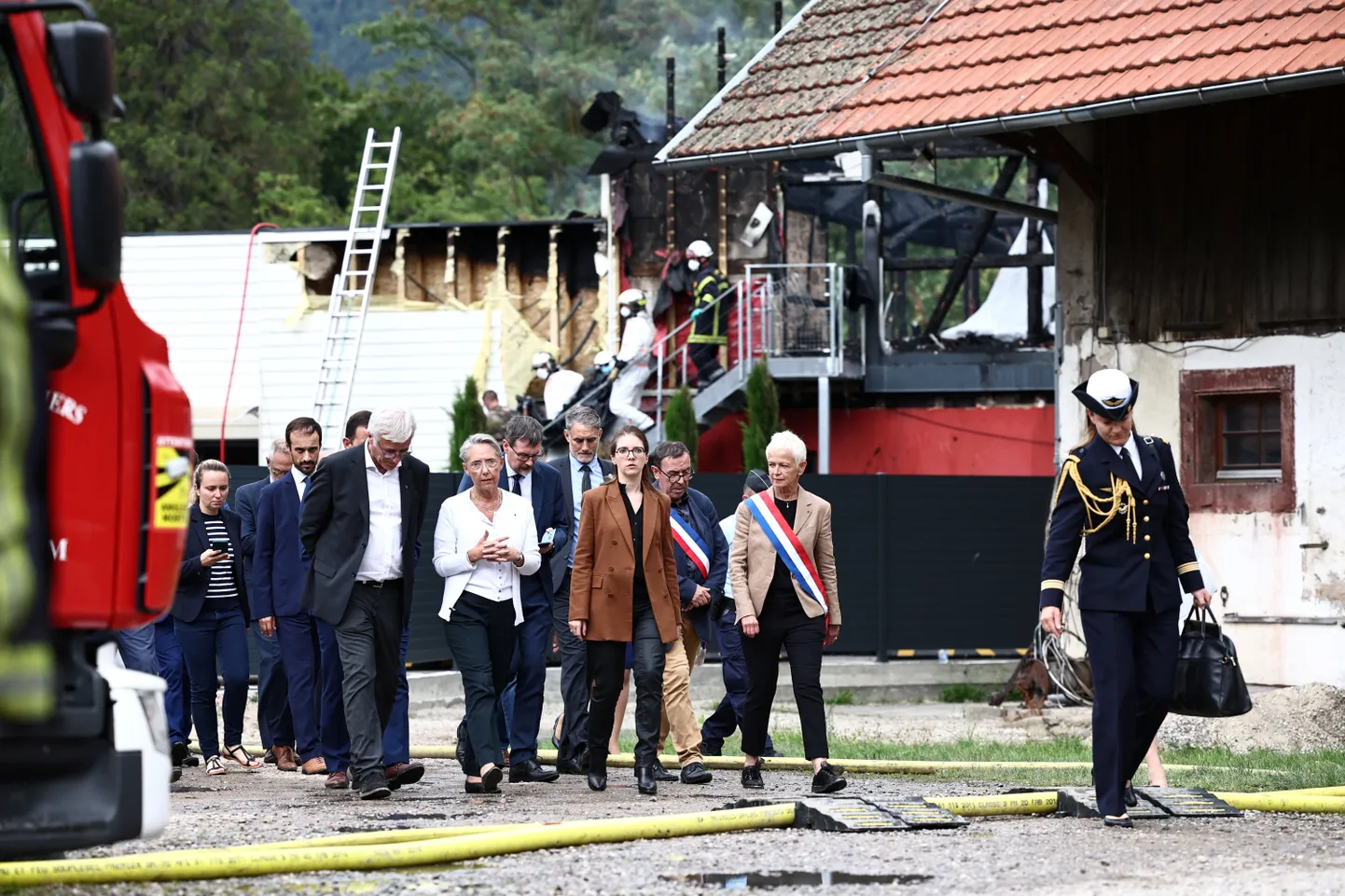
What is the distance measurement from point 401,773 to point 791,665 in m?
2.16

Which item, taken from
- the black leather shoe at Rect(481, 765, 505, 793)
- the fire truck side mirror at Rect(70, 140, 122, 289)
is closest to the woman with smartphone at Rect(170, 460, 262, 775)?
the black leather shoe at Rect(481, 765, 505, 793)

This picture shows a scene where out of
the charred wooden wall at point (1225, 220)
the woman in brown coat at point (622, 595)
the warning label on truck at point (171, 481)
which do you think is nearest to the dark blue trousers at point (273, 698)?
the woman in brown coat at point (622, 595)

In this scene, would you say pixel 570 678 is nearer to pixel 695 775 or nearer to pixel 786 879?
pixel 695 775

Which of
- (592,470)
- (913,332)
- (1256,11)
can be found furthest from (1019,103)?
(913,332)

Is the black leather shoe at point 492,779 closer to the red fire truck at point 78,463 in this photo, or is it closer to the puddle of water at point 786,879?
the puddle of water at point 786,879

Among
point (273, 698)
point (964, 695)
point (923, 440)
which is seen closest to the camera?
point (273, 698)

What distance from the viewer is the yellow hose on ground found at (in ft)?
25.4

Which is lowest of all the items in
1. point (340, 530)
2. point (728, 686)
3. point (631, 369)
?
point (728, 686)

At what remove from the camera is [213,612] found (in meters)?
13.3

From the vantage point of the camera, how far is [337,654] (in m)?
11.5

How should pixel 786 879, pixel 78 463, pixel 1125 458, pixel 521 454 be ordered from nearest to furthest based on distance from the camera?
1. pixel 78 463
2. pixel 786 879
3. pixel 1125 458
4. pixel 521 454

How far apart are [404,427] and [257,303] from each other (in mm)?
22883

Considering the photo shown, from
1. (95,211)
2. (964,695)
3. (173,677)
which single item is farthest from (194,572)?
(964,695)

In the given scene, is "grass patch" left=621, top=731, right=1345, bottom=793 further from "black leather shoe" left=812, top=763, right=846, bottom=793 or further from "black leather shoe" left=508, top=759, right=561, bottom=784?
"black leather shoe" left=508, top=759, right=561, bottom=784
